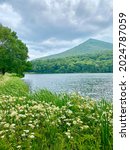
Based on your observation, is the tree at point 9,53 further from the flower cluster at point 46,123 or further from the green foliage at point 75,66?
the green foliage at point 75,66

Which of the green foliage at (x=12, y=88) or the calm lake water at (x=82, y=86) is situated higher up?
the green foliage at (x=12, y=88)

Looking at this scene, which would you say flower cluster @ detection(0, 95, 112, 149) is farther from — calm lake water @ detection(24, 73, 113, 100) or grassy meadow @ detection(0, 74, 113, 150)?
calm lake water @ detection(24, 73, 113, 100)

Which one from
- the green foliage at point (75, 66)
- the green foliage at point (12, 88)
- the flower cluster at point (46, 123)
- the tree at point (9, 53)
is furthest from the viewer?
the green foliage at point (75, 66)

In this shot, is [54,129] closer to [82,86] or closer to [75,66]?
[82,86]

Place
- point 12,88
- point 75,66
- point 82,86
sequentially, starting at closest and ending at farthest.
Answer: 1. point 12,88
2. point 82,86
3. point 75,66

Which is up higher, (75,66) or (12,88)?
(75,66)

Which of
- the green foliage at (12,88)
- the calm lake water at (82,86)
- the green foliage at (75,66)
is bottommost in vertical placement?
the calm lake water at (82,86)

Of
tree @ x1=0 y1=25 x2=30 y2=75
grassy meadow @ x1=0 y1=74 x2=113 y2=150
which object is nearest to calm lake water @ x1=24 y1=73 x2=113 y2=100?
grassy meadow @ x1=0 y1=74 x2=113 y2=150

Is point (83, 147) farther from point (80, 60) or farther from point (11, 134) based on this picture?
point (80, 60)

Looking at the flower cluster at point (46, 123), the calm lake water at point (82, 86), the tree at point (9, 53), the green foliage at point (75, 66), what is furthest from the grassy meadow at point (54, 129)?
the green foliage at point (75, 66)

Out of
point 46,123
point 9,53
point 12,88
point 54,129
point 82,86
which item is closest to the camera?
point 54,129

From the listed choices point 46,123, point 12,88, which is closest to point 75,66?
point 12,88

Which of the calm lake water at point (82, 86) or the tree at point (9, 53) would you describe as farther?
the tree at point (9, 53)

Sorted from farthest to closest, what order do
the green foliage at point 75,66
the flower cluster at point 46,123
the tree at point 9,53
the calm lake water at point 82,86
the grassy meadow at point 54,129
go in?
the green foliage at point 75,66 < the tree at point 9,53 < the calm lake water at point 82,86 < the flower cluster at point 46,123 < the grassy meadow at point 54,129
